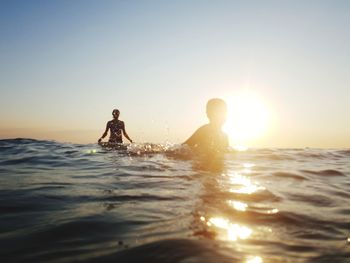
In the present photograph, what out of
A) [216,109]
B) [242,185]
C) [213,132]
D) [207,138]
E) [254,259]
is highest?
[216,109]

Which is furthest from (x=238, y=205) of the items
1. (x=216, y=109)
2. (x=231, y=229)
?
(x=216, y=109)

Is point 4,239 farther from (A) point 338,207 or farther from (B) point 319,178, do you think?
(B) point 319,178

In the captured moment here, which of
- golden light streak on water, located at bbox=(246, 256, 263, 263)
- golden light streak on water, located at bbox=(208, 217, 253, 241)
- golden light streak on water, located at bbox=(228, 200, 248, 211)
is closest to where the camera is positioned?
golden light streak on water, located at bbox=(246, 256, 263, 263)

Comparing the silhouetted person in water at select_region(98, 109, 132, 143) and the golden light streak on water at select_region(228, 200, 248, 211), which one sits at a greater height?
the silhouetted person in water at select_region(98, 109, 132, 143)

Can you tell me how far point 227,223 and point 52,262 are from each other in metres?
1.98

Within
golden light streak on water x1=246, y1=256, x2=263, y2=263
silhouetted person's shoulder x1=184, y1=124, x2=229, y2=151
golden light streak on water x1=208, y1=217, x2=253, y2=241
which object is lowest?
golden light streak on water x1=246, y1=256, x2=263, y2=263

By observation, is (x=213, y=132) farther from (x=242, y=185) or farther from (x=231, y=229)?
(x=231, y=229)

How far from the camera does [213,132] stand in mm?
11242

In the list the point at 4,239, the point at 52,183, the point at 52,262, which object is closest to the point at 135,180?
the point at 52,183

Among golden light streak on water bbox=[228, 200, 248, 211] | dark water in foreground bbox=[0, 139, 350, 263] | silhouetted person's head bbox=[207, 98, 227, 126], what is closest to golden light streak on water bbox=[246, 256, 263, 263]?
dark water in foreground bbox=[0, 139, 350, 263]

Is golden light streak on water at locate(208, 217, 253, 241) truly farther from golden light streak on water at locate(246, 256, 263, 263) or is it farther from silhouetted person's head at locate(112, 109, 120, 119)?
silhouetted person's head at locate(112, 109, 120, 119)

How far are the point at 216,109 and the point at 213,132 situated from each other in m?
0.84

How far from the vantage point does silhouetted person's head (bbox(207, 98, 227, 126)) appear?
10.8 m

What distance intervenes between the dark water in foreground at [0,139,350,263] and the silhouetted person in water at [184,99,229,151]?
3.72 m
